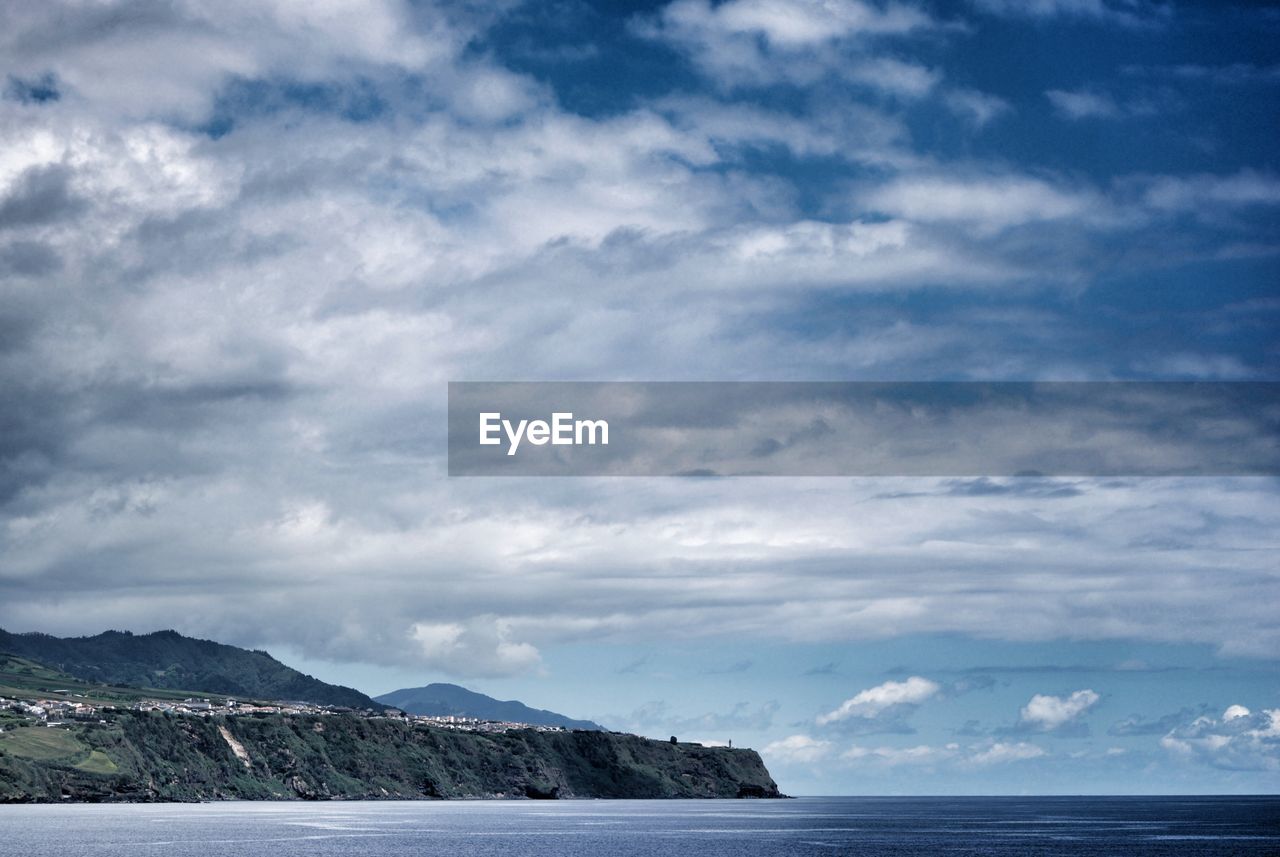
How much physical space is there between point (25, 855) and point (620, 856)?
82451mm

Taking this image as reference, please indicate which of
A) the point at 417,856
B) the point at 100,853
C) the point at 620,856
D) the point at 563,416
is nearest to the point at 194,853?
the point at 100,853

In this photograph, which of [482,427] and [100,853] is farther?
[100,853]

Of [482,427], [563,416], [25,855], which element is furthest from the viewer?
[25,855]

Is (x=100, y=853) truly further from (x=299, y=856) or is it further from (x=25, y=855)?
(x=299, y=856)

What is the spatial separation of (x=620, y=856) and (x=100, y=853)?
242ft

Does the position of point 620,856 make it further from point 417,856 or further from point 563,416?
point 563,416

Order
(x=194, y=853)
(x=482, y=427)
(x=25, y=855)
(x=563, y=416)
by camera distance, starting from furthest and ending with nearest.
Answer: (x=194, y=853) < (x=25, y=855) < (x=563, y=416) < (x=482, y=427)

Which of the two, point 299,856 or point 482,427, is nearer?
point 482,427

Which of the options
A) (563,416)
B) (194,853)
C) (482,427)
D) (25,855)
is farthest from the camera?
(194,853)

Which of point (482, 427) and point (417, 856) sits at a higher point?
point (482, 427)

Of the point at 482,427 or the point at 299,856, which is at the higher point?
the point at 482,427

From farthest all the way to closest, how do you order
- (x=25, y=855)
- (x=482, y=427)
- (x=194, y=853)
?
(x=194, y=853)
(x=25, y=855)
(x=482, y=427)

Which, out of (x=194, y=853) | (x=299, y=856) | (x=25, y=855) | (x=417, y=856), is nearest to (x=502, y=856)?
(x=417, y=856)

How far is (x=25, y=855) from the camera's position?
598 ft
